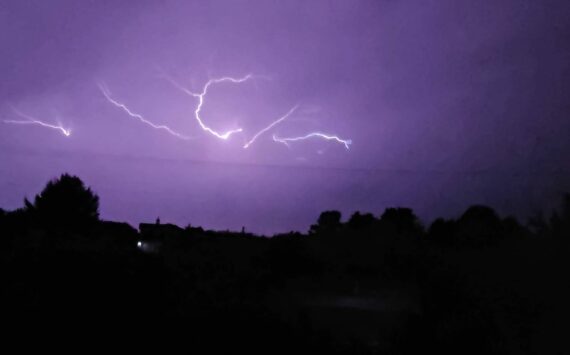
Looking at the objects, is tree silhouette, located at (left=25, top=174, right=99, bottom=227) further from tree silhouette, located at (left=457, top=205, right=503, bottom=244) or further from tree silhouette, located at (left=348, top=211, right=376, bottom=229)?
tree silhouette, located at (left=457, top=205, right=503, bottom=244)

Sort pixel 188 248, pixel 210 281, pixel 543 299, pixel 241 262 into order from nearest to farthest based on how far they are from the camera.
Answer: pixel 543 299 < pixel 210 281 < pixel 241 262 < pixel 188 248

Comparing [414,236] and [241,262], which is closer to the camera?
[241,262]

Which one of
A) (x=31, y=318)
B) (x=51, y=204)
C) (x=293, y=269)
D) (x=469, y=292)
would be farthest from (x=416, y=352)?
(x=51, y=204)

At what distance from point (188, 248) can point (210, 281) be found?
7.41 ft

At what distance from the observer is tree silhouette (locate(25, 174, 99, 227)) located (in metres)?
30.6

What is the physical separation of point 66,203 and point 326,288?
77.0 feet

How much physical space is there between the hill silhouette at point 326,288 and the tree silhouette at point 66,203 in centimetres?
1891

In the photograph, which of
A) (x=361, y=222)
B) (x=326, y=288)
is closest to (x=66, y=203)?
(x=361, y=222)

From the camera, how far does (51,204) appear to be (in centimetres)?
3119

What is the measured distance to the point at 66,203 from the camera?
103ft

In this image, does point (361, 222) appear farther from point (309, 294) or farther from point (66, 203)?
point (66, 203)

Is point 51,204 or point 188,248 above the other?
point 51,204

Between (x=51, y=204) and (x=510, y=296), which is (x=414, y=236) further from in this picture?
(x=51, y=204)

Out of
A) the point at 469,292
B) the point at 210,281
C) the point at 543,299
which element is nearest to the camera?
the point at 543,299
